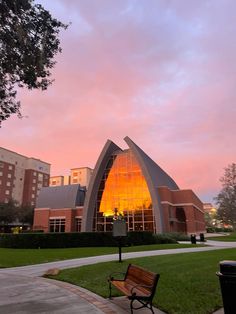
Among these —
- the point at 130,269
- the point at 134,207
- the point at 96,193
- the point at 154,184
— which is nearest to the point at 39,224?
the point at 96,193

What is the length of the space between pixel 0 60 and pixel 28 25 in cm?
116

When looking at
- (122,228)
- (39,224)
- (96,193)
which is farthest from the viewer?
(39,224)

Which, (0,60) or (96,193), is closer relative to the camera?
(0,60)

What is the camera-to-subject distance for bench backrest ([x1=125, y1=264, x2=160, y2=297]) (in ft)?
20.6

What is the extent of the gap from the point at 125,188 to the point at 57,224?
18357 mm

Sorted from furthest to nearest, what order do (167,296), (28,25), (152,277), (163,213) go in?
(163,213) → (28,25) → (167,296) → (152,277)

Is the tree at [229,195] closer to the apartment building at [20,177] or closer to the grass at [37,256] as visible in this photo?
the grass at [37,256]

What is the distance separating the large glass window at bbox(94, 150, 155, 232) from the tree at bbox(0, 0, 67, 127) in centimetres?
4472

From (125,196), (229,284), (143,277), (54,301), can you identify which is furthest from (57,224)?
(229,284)

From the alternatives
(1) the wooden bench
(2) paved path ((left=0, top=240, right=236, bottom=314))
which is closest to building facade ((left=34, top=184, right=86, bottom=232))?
(2) paved path ((left=0, top=240, right=236, bottom=314))

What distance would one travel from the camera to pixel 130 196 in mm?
55469

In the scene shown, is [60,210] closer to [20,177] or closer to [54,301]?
[20,177]

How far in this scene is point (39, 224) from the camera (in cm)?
6662

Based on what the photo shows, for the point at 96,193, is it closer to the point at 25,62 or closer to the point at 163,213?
the point at 163,213
